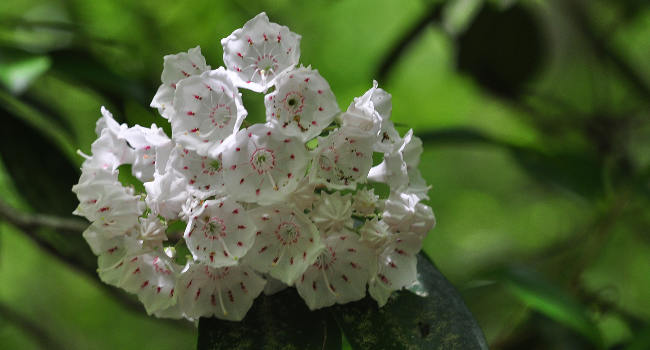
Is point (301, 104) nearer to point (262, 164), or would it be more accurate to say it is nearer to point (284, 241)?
point (262, 164)

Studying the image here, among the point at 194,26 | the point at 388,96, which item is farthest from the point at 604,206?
the point at 194,26

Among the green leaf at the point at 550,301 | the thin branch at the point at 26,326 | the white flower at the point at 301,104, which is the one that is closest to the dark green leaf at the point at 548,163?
the green leaf at the point at 550,301

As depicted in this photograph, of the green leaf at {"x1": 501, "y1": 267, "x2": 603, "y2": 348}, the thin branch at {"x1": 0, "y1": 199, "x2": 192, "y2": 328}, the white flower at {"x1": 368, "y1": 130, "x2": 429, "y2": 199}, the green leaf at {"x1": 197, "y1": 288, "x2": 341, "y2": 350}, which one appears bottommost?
the thin branch at {"x1": 0, "y1": 199, "x2": 192, "y2": 328}

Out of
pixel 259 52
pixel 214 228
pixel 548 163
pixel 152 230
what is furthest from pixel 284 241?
pixel 548 163

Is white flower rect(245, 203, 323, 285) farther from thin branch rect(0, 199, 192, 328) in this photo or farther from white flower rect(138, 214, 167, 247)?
thin branch rect(0, 199, 192, 328)

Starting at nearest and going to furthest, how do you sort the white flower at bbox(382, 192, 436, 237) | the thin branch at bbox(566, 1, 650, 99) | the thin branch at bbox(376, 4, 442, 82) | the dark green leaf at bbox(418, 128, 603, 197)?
the white flower at bbox(382, 192, 436, 237)
the dark green leaf at bbox(418, 128, 603, 197)
the thin branch at bbox(376, 4, 442, 82)
the thin branch at bbox(566, 1, 650, 99)

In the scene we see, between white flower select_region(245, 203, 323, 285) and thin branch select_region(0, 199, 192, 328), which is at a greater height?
white flower select_region(245, 203, 323, 285)

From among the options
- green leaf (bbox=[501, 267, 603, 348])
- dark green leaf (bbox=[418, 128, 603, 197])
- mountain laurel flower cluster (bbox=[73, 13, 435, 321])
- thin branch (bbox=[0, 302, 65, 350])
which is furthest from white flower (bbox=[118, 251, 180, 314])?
thin branch (bbox=[0, 302, 65, 350])
